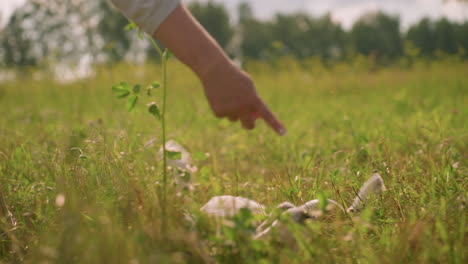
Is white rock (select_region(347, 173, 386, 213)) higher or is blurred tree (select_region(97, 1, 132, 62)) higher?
white rock (select_region(347, 173, 386, 213))

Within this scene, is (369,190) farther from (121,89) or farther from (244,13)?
(244,13)

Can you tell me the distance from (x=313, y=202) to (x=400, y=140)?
3.97 feet

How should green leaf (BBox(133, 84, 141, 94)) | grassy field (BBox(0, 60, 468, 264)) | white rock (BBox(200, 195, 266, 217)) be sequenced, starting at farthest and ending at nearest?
green leaf (BBox(133, 84, 141, 94)) < white rock (BBox(200, 195, 266, 217)) < grassy field (BBox(0, 60, 468, 264))

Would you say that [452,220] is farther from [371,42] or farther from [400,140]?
[371,42]

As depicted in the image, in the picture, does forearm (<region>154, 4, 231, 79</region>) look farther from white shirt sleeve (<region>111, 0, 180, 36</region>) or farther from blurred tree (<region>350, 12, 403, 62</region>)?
blurred tree (<region>350, 12, 403, 62</region>)

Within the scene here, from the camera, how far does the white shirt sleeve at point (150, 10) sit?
43.5 inches

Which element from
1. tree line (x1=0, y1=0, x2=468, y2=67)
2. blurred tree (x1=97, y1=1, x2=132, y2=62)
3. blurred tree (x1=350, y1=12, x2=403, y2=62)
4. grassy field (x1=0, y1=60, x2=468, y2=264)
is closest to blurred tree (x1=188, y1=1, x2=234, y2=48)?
tree line (x1=0, y1=0, x2=468, y2=67)

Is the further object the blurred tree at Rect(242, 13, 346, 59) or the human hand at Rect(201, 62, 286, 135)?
the blurred tree at Rect(242, 13, 346, 59)

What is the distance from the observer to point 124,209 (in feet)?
3.46

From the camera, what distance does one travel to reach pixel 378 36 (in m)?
49.1

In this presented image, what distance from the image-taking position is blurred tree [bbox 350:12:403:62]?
48.6 m

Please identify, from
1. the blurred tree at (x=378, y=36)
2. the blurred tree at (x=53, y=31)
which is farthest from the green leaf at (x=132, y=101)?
the blurred tree at (x=378, y=36)

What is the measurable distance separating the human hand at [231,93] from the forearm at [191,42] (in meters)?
0.02

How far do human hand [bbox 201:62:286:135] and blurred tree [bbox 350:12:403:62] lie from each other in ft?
165
